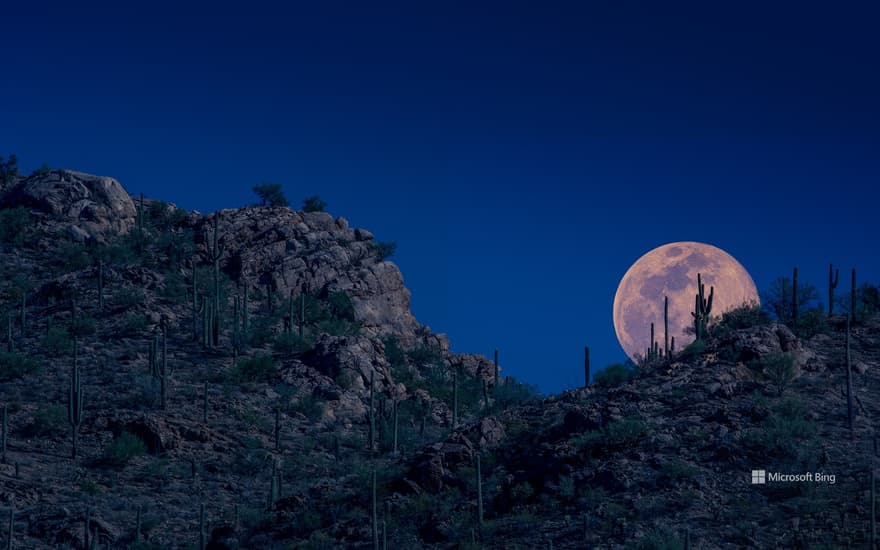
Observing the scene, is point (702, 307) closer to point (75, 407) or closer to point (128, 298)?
point (75, 407)

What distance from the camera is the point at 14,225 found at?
Result: 69062mm

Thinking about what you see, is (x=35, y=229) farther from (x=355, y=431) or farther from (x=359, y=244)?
(x=355, y=431)

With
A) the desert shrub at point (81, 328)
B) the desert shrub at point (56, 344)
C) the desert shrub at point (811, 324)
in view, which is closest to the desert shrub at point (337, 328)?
the desert shrub at point (81, 328)

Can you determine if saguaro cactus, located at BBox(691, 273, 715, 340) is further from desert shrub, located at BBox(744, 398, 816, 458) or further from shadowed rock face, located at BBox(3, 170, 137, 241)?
shadowed rock face, located at BBox(3, 170, 137, 241)

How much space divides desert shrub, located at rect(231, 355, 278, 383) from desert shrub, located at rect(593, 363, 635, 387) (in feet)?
55.9

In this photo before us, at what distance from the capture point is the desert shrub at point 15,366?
161 ft

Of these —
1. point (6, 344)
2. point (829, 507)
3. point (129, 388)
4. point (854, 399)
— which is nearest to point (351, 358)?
point (129, 388)

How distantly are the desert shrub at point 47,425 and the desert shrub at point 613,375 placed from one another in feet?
76.1

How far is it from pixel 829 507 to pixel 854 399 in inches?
332

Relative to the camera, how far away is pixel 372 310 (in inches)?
2734

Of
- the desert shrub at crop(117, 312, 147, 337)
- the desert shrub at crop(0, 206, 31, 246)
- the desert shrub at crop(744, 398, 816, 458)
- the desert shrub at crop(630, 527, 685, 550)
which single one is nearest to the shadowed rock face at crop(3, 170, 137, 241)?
the desert shrub at crop(0, 206, 31, 246)

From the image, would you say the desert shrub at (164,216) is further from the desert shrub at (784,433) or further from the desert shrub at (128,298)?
the desert shrub at (784,433)

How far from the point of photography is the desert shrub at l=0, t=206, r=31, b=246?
224 ft

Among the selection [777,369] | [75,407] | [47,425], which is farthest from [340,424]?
[777,369]
